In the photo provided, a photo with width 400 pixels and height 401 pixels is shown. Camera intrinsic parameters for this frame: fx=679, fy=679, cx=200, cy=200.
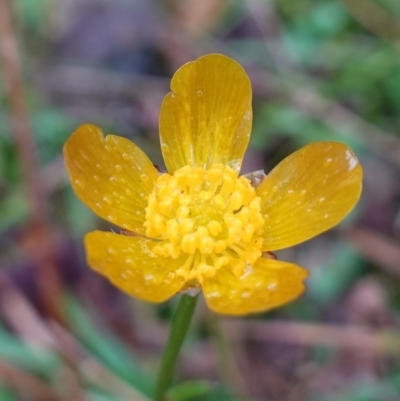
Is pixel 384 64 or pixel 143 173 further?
pixel 384 64

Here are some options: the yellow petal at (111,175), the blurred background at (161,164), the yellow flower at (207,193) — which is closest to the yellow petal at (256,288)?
the yellow flower at (207,193)

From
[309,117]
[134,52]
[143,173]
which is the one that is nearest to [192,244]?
[143,173]

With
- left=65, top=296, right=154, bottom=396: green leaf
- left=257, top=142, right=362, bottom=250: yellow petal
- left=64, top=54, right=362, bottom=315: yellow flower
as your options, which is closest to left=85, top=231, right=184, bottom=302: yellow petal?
left=64, top=54, right=362, bottom=315: yellow flower

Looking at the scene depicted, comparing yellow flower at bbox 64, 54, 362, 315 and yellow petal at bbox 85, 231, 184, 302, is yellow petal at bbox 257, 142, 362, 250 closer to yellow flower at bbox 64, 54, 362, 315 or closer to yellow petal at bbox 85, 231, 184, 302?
yellow flower at bbox 64, 54, 362, 315

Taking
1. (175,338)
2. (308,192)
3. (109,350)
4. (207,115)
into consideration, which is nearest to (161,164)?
(109,350)

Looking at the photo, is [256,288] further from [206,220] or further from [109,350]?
[109,350]

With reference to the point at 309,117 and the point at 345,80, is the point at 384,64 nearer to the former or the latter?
the point at 345,80
